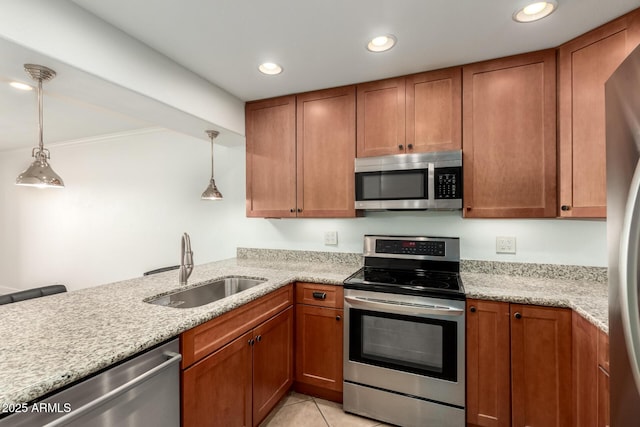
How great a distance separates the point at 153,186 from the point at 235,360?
2.56m

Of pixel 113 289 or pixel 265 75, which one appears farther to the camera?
pixel 265 75

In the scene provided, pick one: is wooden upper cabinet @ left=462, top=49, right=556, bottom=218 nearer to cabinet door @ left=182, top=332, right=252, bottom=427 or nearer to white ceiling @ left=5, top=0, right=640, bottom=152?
white ceiling @ left=5, top=0, right=640, bottom=152

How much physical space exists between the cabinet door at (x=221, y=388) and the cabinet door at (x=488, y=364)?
4.16 feet

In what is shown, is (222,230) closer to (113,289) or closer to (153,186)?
(153,186)

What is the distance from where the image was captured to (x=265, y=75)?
2.04m

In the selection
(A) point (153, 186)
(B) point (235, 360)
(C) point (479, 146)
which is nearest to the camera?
(B) point (235, 360)

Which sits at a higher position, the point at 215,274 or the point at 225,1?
the point at 225,1

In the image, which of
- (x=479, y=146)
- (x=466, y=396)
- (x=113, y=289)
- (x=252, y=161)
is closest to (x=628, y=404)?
(x=466, y=396)

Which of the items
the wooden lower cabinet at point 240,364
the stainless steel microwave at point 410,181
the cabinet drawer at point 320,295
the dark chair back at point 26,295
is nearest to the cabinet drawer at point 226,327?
the wooden lower cabinet at point 240,364

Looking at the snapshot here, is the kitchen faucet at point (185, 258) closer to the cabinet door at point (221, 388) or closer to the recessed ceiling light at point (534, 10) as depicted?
the cabinet door at point (221, 388)

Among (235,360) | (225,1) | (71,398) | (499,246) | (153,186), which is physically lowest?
(235,360)

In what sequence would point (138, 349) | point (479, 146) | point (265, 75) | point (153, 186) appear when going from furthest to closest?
point (153, 186) < point (265, 75) < point (479, 146) < point (138, 349)

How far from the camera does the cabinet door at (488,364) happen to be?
1.57 metres

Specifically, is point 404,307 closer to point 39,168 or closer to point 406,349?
point 406,349
